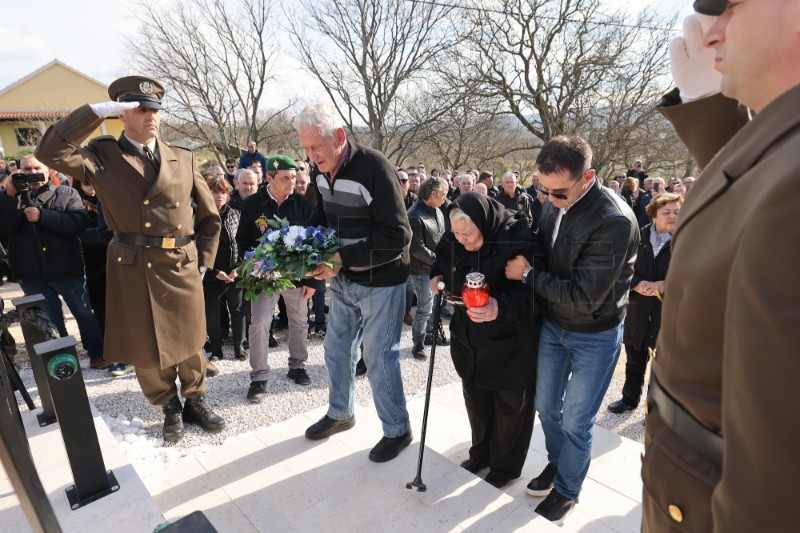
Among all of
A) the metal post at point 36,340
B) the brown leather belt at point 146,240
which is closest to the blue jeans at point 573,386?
the brown leather belt at point 146,240

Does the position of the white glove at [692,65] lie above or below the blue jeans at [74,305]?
above

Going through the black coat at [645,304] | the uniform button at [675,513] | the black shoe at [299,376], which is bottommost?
the black shoe at [299,376]

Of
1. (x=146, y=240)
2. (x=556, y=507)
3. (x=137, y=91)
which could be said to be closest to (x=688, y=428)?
(x=556, y=507)

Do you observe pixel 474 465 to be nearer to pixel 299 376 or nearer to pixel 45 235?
pixel 299 376

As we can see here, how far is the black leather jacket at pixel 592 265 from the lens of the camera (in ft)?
7.78

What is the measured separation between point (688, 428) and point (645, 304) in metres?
3.51

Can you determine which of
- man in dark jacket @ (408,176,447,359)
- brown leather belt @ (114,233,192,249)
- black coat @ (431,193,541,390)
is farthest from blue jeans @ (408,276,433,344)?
brown leather belt @ (114,233,192,249)

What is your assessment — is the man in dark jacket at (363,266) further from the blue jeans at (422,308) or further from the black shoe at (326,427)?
the blue jeans at (422,308)

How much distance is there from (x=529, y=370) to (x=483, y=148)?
2129cm

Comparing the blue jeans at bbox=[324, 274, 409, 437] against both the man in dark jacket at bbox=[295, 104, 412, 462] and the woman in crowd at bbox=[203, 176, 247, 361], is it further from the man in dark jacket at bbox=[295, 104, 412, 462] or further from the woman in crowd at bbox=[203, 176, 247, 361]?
the woman in crowd at bbox=[203, 176, 247, 361]

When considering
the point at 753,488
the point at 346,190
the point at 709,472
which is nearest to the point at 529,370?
the point at 346,190

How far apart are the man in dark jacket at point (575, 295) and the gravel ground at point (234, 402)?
5.35ft

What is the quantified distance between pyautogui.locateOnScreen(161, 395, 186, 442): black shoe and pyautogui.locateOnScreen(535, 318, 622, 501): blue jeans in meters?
2.77

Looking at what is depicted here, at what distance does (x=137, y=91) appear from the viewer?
123 inches
